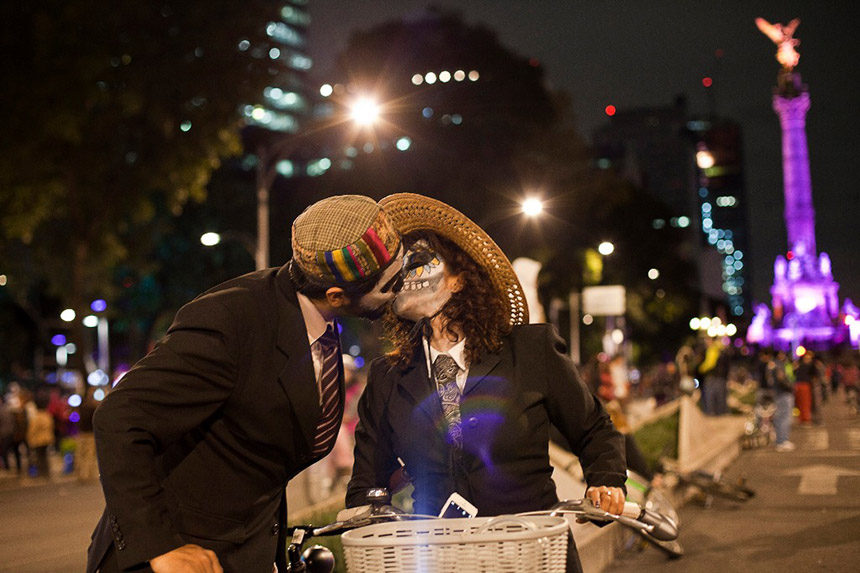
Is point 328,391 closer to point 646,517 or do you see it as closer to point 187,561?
point 187,561

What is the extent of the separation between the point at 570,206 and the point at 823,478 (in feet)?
98.4

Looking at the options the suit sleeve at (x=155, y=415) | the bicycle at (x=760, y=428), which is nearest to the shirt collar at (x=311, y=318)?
the suit sleeve at (x=155, y=415)

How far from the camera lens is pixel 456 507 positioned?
3.18 m

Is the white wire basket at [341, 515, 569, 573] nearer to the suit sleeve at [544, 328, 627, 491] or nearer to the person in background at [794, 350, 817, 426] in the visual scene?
the suit sleeve at [544, 328, 627, 491]

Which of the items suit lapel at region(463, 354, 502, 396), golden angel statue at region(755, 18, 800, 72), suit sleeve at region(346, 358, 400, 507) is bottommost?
suit sleeve at region(346, 358, 400, 507)

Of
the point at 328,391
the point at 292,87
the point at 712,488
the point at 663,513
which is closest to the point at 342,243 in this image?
the point at 328,391

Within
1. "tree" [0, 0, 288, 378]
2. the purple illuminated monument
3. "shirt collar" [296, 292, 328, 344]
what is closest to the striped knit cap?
"shirt collar" [296, 292, 328, 344]

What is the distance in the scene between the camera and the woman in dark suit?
3.39m

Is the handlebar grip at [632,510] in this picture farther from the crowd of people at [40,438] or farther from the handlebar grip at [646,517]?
the crowd of people at [40,438]

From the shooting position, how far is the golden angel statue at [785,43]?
99.9 meters

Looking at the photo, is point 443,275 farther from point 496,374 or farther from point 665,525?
point 665,525

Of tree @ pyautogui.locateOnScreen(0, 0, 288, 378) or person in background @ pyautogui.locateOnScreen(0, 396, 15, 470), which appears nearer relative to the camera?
tree @ pyautogui.locateOnScreen(0, 0, 288, 378)

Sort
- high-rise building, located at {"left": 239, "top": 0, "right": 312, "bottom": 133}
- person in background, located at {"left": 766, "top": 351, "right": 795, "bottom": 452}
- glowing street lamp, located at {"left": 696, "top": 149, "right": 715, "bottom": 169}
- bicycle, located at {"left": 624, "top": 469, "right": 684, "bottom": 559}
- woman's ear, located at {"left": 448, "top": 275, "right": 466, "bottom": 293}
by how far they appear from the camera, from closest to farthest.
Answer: woman's ear, located at {"left": 448, "top": 275, "right": 466, "bottom": 293} < bicycle, located at {"left": 624, "top": 469, "right": 684, "bottom": 559} < person in background, located at {"left": 766, "top": 351, "right": 795, "bottom": 452} < high-rise building, located at {"left": 239, "top": 0, "right": 312, "bottom": 133} < glowing street lamp, located at {"left": 696, "top": 149, "right": 715, "bottom": 169}

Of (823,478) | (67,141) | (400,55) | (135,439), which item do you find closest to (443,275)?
(135,439)
